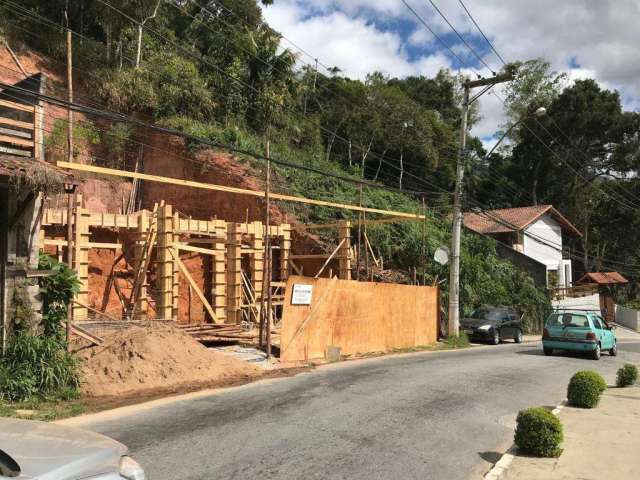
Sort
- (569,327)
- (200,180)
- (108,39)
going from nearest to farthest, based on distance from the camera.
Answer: (569,327), (200,180), (108,39)

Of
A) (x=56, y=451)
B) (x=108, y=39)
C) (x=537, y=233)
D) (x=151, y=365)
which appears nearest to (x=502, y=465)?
(x=56, y=451)

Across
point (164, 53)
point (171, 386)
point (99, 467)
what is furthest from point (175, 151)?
point (99, 467)

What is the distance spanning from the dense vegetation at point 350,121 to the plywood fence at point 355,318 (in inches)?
185

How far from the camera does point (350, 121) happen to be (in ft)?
139

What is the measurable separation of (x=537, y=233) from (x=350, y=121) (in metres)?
16.8

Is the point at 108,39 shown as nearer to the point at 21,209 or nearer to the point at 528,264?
the point at 21,209

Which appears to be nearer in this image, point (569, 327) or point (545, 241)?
point (569, 327)

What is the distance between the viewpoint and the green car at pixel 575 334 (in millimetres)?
18547

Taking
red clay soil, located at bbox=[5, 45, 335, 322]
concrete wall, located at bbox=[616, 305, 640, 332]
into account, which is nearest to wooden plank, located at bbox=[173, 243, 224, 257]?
red clay soil, located at bbox=[5, 45, 335, 322]

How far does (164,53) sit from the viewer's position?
108ft

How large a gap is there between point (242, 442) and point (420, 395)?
14.9 ft

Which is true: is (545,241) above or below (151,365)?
above

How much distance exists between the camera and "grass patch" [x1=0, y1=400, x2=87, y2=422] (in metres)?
8.59

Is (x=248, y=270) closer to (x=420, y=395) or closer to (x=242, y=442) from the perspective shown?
(x=420, y=395)
